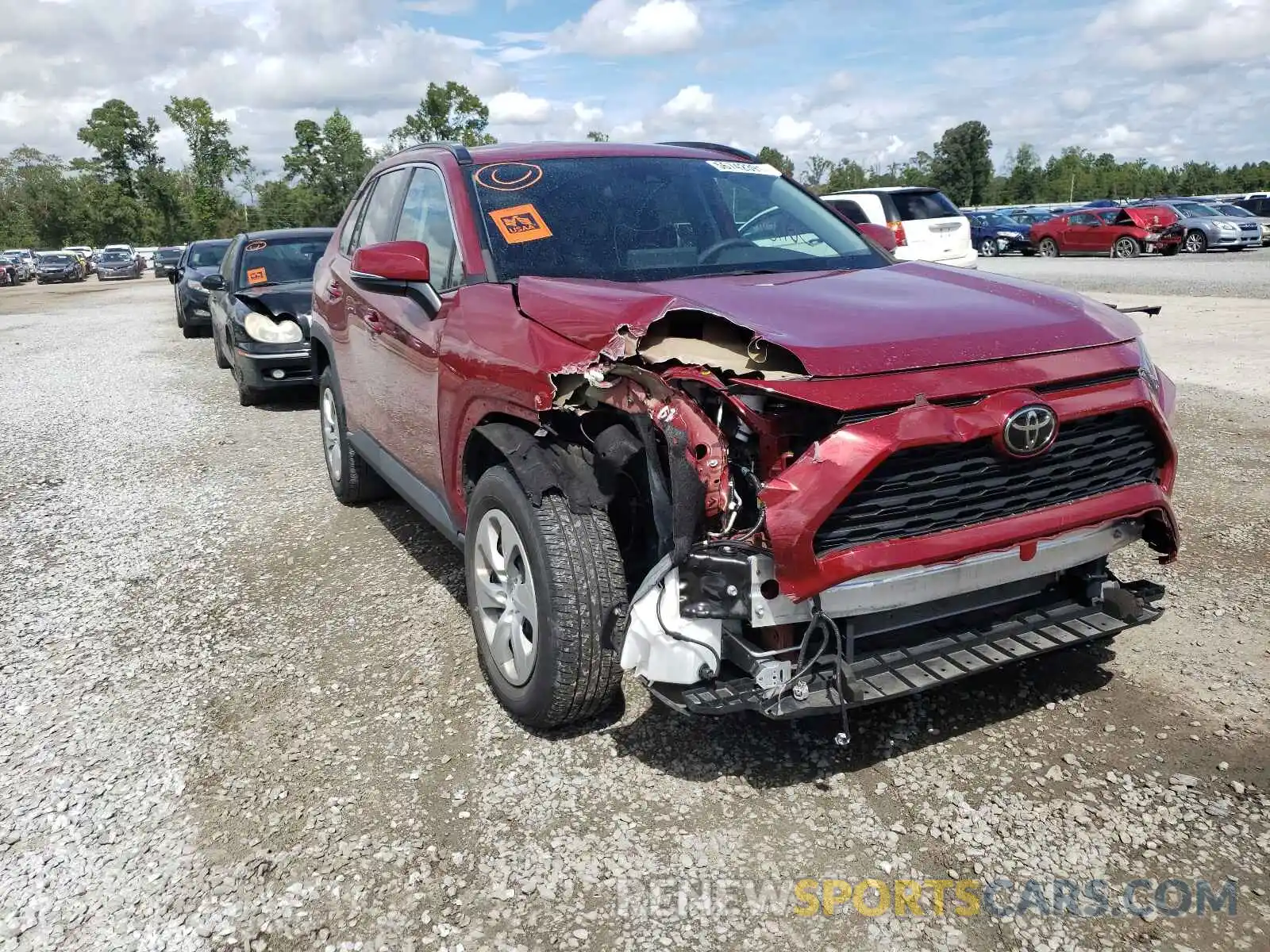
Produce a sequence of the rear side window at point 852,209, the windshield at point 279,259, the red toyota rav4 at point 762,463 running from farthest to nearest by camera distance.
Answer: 1. the rear side window at point 852,209
2. the windshield at point 279,259
3. the red toyota rav4 at point 762,463

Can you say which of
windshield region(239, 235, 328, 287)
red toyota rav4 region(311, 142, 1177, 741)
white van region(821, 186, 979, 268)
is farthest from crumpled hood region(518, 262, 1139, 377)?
white van region(821, 186, 979, 268)

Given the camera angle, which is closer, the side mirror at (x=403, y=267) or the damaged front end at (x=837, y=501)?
the damaged front end at (x=837, y=501)

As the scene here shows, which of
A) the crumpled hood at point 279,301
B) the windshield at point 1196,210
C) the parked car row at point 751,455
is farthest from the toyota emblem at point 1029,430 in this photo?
the windshield at point 1196,210

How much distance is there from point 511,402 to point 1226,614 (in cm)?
296

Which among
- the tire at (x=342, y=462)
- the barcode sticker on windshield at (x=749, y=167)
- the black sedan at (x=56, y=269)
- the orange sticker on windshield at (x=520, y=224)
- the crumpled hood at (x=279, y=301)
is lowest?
the black sedan at (x=56, y=269)

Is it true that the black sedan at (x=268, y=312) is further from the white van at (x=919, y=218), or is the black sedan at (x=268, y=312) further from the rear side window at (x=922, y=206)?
the rear side window at (x=922, y=206)

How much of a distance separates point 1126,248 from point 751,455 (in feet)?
89.4

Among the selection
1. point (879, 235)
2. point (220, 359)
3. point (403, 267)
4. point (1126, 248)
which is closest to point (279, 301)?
point (220, 359)

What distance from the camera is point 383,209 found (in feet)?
16.0

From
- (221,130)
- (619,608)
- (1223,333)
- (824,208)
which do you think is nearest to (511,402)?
(619,608)

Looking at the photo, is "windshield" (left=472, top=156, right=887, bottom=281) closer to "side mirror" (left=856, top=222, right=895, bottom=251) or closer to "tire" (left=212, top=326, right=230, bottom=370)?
"side mirror" (left=856, top=222, right=895, bottom=251)

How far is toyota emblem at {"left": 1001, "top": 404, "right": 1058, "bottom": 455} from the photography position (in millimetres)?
2580

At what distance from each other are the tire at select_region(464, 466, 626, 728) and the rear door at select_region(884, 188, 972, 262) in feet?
39.4

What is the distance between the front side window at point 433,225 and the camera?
3.68 m
